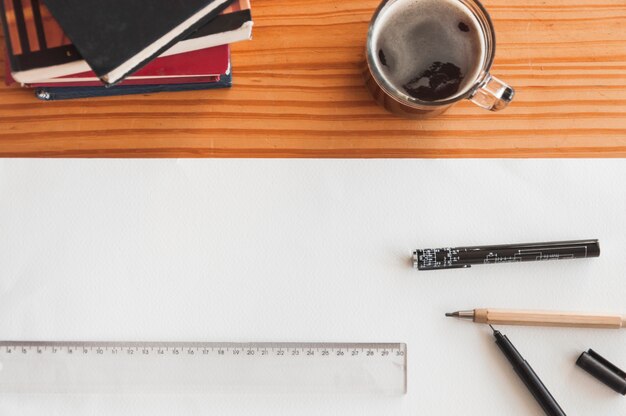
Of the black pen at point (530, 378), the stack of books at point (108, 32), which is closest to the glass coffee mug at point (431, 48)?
the stack of books at point (108, 32)

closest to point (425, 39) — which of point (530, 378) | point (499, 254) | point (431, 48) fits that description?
point (431, 48)

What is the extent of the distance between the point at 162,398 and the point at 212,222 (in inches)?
7.8

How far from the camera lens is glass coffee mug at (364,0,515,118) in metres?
0.66

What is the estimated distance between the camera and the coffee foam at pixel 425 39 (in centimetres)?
66

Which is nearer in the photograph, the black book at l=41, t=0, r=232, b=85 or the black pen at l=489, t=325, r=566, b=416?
the black book at l=41, t=0, r=232, b=85

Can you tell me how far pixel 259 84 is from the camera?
715 millimetres

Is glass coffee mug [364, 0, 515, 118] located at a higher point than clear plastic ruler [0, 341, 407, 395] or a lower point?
higher

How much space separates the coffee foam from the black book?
0.17 meters

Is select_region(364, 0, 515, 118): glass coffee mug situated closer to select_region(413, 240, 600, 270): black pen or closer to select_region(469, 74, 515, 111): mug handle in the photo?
select_region(469, 74, 515, 111): mug handle

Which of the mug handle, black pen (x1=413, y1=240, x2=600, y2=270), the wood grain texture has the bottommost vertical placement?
the wood grain texture

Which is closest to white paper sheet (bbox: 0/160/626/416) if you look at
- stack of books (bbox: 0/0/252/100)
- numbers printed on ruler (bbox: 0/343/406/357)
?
numbers printed on ruler (bbox: 0/343/406/357)

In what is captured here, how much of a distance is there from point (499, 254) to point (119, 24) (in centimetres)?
45

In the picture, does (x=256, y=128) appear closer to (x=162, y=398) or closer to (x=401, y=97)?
(x=401, y=97)

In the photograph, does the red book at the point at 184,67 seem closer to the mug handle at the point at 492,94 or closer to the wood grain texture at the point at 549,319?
the mug handle at the point at 492,94
